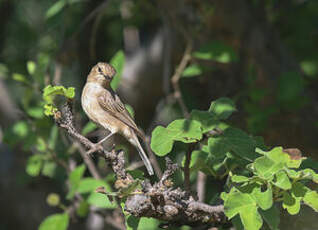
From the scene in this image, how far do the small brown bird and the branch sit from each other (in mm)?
817

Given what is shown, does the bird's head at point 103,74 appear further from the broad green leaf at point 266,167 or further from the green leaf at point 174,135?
the broad green leaf at point 266,167

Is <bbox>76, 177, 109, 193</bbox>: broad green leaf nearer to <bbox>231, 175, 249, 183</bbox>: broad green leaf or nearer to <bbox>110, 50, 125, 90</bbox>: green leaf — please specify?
<bbox>110, 50, 125, 90</bbox>: green leaf

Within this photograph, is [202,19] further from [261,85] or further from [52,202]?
[52,202]

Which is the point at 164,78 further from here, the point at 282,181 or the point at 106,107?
the point at 282,181

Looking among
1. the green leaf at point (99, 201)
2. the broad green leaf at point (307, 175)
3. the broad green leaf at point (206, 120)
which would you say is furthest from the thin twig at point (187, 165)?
the green leaf at point (99, 201)

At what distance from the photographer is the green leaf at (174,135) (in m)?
1.99

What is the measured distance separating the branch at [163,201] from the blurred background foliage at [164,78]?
1.30 metres

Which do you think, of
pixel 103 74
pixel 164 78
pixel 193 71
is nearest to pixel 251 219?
pixel 103 74

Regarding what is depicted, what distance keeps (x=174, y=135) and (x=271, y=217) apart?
51 centimetres

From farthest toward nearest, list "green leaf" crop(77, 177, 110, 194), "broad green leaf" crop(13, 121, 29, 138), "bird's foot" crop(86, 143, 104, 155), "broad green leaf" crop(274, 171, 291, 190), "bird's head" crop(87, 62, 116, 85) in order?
"broad green leaf" crop(13, 121, 29, 138), "green leaf" crop(77, 177, 110, 194), "bird's head" crop(87, 62, 116, 85), "bird's foot" crop(86, 143, 104, 155), "broad green leaf" crop(274, 171, 291, 190)

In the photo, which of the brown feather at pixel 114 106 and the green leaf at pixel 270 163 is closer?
the green leaf at pixel 270 163

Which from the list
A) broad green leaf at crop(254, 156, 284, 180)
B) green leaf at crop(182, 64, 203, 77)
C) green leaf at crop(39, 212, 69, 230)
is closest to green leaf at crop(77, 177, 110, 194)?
green leaf at crop(39, 212, 69, 230)

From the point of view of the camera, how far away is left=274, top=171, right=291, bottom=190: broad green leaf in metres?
1.72

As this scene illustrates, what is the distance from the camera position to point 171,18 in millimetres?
4406
